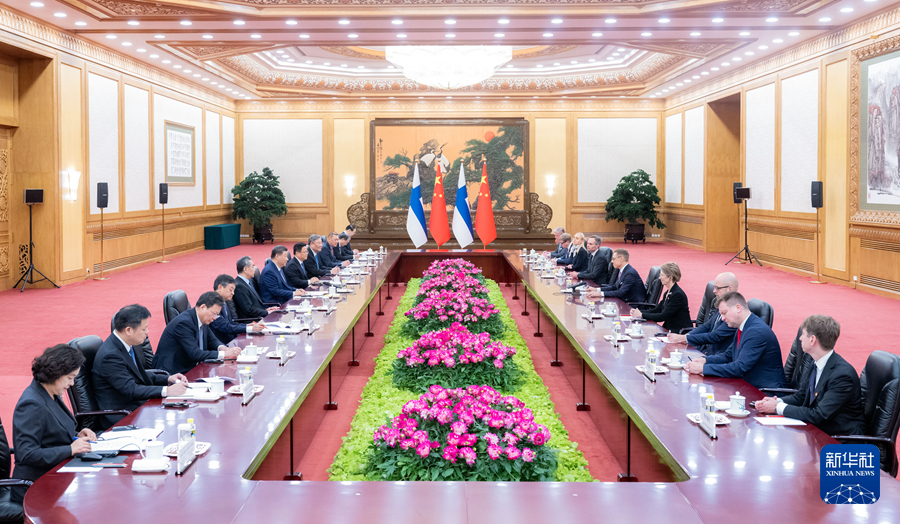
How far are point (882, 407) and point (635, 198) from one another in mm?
15594

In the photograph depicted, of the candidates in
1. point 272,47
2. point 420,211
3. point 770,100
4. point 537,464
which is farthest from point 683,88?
point 537,464

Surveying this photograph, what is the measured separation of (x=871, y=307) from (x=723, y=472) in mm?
7660

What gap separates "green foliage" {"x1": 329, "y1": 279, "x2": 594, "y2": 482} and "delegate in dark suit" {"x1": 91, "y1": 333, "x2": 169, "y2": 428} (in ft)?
3.76

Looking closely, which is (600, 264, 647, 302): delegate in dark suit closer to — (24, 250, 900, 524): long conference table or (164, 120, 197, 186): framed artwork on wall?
(24, 250, 900, 524): long conference table

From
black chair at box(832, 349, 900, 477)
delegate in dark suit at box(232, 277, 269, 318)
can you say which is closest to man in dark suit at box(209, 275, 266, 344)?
delegate in dark suit at box(232, 277, 269, 318)

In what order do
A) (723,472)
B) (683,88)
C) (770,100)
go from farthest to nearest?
1. (683,88)
2. (770,100)
3. (723,472)

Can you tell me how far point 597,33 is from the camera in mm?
10992

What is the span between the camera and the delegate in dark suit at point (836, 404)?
325 cm

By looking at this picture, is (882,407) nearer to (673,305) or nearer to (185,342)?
(673,305)

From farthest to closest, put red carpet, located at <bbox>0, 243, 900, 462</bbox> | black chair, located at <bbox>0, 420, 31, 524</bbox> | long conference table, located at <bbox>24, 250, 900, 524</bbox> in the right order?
1. red carpet, located at <bbox>0, 243, 900, 462</bbox>
2. black chair, located at <bbox>0, 420, 31, 524</bbox>
3. long conference table, located at <bbox>24, 250, 900, 524</bbox>

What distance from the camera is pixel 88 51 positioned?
11484 millimetres

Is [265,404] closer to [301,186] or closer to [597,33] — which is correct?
[597,33]

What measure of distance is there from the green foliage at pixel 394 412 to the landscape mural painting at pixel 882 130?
5741 millimetres

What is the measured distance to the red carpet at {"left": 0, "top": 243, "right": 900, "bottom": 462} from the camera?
6695mm
